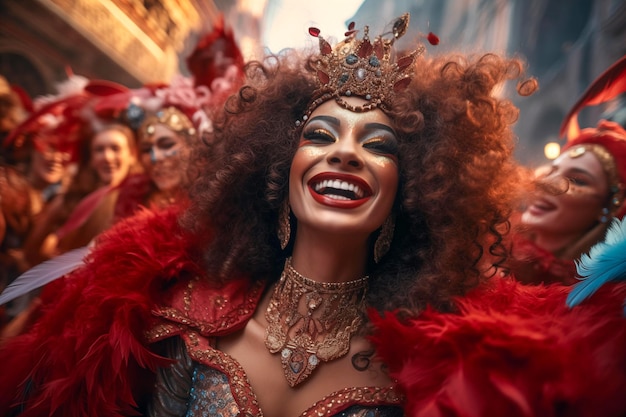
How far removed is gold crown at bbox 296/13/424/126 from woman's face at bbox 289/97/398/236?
41 mm

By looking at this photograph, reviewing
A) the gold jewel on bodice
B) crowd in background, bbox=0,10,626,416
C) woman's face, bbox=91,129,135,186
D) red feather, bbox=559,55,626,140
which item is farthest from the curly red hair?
woman's face, bbox=91,129,135,186

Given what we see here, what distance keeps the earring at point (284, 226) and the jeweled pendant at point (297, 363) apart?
14.3 inches

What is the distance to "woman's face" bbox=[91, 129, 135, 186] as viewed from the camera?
2.84 m

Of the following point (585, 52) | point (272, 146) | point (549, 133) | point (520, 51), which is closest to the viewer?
point (272, 146)

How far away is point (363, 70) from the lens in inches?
61.9

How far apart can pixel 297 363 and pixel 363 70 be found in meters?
0.98

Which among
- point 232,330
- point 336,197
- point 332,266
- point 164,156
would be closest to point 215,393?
point 232,330

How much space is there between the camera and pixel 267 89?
1779mm

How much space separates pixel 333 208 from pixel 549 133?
1884mm

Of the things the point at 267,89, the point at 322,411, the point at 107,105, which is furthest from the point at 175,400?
the point at 107,105

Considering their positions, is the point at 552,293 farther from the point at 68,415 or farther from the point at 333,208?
the point at 68,415

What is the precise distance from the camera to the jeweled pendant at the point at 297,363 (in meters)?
1.44

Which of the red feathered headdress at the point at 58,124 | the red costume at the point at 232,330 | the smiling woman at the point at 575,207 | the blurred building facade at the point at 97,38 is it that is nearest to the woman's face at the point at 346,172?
the red costume at the point at 232,330

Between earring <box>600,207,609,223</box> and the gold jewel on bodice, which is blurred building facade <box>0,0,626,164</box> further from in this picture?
the gold jewel on bodice
